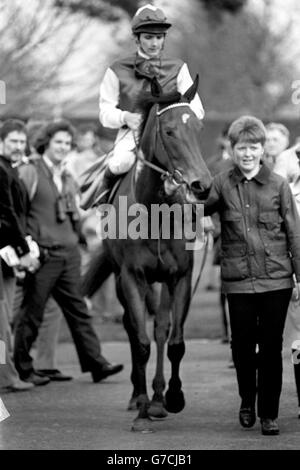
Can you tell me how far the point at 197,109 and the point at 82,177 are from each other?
2314mm

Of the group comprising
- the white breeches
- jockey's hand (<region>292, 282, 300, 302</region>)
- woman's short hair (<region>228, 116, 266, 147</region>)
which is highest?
woman's short hair (<region>228, 116, 266, 147</region>)

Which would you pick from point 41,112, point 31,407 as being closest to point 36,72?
point 41,112

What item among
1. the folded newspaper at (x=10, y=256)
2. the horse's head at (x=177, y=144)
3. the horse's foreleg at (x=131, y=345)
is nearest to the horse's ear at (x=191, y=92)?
the horse's head at (x=177, y=144)

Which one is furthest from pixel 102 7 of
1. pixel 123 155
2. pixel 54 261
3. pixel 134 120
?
pixel 134 120

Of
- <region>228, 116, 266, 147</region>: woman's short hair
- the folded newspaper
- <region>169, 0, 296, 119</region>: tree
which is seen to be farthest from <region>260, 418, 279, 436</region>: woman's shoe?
<region>169, 0, 296, 119</region>: tree

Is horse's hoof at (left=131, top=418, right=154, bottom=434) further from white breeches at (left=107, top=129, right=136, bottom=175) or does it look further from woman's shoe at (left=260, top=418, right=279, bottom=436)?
white breeches at (left=107, top=129, right=136, bottom=175)

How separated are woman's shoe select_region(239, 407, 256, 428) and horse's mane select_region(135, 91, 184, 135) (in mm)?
2144

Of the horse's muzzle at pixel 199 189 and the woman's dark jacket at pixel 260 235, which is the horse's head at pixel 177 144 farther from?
the woman's dark jacket at pixel 260 235

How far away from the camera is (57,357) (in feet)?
44.4

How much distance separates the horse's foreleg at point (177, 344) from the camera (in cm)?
902

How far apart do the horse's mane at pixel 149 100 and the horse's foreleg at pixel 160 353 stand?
4.21 ft

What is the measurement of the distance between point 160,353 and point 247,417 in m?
0.91

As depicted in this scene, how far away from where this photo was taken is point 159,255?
9062 millimetres

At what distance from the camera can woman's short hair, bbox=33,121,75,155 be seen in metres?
11.7
